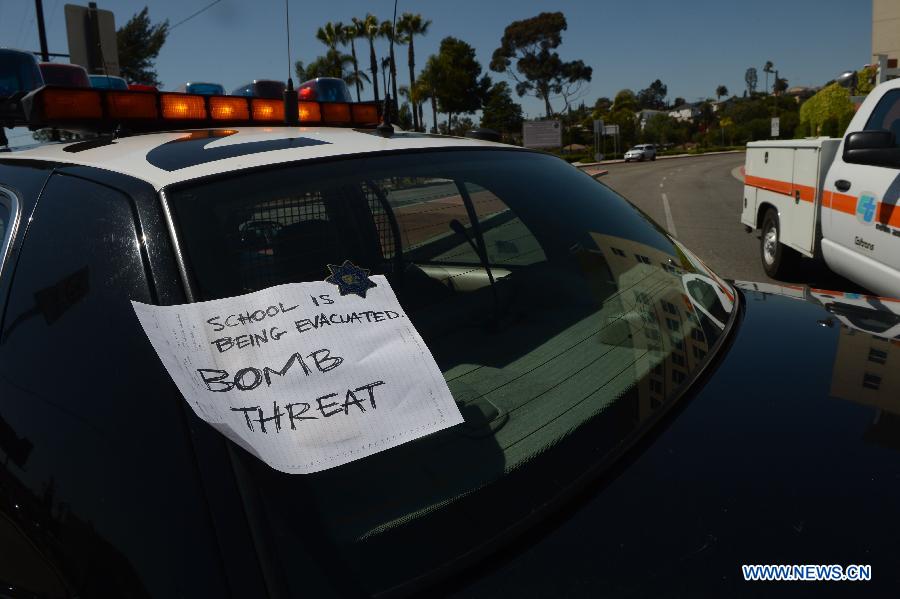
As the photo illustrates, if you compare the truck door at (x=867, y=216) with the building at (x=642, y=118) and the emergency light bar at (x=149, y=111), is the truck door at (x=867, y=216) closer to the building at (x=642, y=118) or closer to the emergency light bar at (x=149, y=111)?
the emergency light bar at (x=149, y=111)

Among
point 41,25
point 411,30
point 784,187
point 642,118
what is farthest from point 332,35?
point 642,118

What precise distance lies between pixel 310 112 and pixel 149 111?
0.58 m

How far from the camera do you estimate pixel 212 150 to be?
1582 millimetres

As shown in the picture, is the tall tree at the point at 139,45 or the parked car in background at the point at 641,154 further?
the parked car in background at the point at 641,154

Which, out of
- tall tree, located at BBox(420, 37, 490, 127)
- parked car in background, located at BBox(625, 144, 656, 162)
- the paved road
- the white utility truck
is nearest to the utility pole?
the paved road

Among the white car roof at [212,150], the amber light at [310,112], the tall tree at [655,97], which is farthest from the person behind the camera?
the tall tree at [655,97]

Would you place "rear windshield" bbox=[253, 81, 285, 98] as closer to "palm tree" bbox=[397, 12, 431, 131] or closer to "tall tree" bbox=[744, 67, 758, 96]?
"palm tree" bbox=[397, 12, 431, 131]

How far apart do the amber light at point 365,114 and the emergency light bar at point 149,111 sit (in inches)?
1.6

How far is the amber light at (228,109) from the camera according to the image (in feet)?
7.88

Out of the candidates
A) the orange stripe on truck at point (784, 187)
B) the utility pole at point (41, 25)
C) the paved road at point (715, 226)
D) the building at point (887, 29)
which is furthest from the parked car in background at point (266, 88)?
the building at point (887, 29)

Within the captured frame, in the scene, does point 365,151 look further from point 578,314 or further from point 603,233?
point 603,233

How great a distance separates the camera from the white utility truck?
171 inches

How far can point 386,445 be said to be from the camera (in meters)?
1.06

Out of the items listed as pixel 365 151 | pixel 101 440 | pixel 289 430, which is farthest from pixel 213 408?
pixel 365 151
